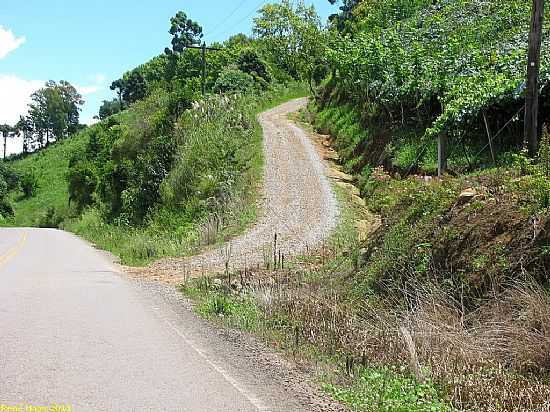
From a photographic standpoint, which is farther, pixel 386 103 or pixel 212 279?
pixel 386 103

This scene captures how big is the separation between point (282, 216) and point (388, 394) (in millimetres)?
16602

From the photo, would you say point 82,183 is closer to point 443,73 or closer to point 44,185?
point 44,185

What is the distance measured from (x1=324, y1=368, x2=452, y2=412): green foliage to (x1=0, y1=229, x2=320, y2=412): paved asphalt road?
0.67m

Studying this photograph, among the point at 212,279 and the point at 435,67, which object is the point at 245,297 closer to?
the point at 212,279

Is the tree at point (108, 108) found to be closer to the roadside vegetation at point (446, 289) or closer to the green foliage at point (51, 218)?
the green foliage at point (51, 218)

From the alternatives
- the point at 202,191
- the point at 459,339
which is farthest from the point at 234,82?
the point at 459,339

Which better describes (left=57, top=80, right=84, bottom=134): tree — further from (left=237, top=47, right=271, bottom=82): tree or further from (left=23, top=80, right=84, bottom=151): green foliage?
(left=237, top=47, right=271, bottom=82): tree

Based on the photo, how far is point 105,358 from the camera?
732 centimetres

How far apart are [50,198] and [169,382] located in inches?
3111

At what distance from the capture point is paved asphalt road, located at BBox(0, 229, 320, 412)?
5832 millimetres

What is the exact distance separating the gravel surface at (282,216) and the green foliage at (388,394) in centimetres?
933

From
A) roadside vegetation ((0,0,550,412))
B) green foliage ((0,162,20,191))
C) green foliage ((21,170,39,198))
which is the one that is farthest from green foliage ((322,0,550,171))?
green foliage ((0,162,20,191))

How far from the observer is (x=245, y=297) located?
1182 cm

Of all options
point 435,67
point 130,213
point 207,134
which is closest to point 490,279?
point 435,67
